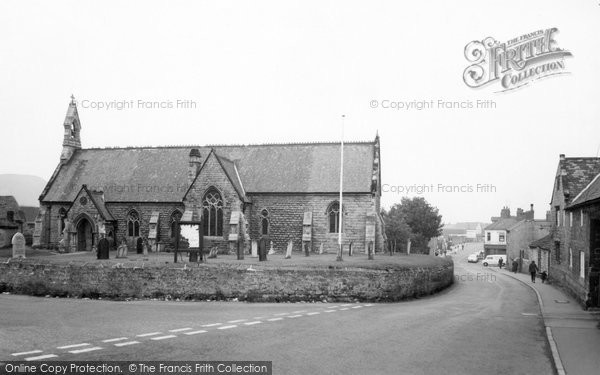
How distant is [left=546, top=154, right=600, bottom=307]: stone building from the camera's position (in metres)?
22.7

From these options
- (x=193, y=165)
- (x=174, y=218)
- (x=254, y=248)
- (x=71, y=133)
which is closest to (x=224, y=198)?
(x=193, y=165)

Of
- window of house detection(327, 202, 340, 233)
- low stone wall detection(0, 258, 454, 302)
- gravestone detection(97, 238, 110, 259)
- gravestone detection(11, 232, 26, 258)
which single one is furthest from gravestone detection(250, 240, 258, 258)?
gravestone detection(11, 232, 26, 258)

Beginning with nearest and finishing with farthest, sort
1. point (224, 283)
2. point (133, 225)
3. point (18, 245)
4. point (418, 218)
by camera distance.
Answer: point (224, 283) → point (18, 245) → point (133, 225) → point (418, 218)

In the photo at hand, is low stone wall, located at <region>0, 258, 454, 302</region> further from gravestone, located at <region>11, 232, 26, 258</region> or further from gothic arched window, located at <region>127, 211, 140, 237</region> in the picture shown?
gothic arched window, located at <region>127, 211, 140, 237</region>

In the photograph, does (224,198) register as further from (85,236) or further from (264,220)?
(85,236)

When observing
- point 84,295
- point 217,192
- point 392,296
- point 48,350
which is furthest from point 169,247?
point 48,350

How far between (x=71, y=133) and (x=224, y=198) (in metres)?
20.3

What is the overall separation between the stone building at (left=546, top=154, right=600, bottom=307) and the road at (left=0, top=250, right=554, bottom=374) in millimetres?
3768

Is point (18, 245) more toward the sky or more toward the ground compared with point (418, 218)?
more toward the ground

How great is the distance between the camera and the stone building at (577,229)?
2270cm

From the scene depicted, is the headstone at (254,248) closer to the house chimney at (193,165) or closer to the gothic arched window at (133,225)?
the house chimney at (193,165)

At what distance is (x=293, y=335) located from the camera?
48.9 ft

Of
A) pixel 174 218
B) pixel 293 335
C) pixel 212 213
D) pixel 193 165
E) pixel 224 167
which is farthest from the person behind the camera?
pixel 174 218

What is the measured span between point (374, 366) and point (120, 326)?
921cm
